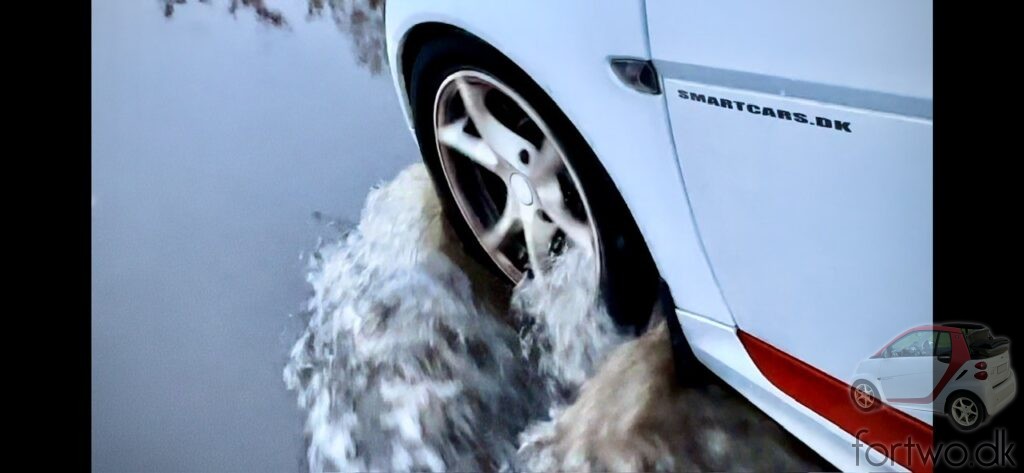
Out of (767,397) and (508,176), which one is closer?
(767,397)

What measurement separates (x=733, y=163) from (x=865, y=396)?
0.31m

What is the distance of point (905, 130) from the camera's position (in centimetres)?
100

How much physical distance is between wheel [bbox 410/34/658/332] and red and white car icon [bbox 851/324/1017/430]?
1.01 ft

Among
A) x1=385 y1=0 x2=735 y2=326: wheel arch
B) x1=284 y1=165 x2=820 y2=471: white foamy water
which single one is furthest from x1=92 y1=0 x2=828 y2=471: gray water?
x1=385 y1=0 x2=735 y2=326: wheel arch

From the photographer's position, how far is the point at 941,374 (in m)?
1.11

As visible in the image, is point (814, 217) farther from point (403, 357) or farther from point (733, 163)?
point (403, 357)

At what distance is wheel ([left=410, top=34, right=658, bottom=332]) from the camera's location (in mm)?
1299

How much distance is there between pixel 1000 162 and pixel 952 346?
0.73 feet

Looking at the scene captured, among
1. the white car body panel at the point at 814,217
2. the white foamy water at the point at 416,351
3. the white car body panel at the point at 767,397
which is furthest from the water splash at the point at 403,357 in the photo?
the white car body panel at the point at 814,217

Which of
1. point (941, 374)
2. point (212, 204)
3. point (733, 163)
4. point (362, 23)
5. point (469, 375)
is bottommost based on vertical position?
point (469, 375)

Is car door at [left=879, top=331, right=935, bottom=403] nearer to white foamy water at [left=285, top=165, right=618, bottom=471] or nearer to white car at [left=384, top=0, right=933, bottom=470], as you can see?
white car at [left=384, top=0, right=933, bottom=470]

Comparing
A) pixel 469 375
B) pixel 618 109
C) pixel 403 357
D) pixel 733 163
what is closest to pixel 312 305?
pixel 403 357
